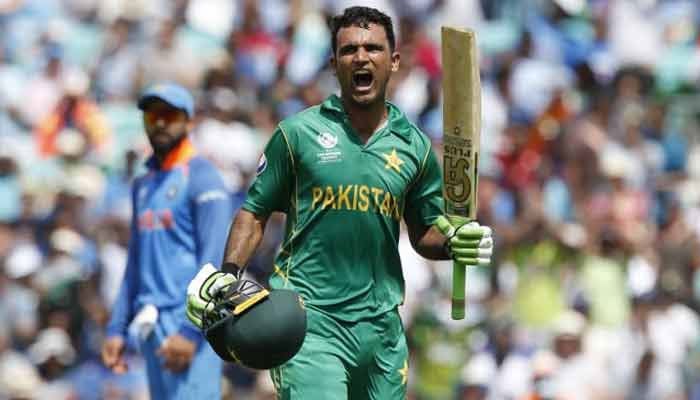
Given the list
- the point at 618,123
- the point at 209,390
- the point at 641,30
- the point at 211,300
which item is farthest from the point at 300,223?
the point at 641,30

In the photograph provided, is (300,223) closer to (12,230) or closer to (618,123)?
(12,230)

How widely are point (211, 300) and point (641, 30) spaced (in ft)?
31.0

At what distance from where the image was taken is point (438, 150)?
13.3 metres

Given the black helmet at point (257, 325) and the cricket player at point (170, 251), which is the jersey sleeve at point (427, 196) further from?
the cricket player at point (170, 251)

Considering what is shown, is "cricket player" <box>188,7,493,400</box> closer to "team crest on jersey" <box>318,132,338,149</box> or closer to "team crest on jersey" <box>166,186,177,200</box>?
"team crest on jersey" <box>318,132,338,149</box>

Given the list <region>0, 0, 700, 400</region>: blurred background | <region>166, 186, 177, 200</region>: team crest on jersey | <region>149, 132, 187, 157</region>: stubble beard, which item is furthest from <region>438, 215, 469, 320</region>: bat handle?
<region>0, 0, 700, 400</region>: blurred background

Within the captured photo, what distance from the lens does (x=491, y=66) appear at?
1455 centimetres

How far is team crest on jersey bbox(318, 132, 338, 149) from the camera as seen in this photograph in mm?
6820

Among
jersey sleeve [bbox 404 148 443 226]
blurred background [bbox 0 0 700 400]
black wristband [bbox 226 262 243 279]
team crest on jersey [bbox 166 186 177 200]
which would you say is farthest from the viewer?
blurred background [bbox 0 0 700 400]

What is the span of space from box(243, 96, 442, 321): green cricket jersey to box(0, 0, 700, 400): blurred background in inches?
186

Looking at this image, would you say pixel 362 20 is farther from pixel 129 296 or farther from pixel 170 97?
pixel 129 296

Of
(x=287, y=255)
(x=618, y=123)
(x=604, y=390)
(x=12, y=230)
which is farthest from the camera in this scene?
(x=618, y=123)

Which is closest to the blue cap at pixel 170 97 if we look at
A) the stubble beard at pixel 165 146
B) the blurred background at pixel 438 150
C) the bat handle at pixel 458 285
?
the stubble beard at pixel 165 146

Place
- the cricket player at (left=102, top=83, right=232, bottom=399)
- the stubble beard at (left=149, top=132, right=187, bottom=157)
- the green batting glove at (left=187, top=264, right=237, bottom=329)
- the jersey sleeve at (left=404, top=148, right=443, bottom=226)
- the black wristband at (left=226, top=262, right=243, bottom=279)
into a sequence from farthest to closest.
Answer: the stubble beard at (left=149, top=132, right=187, bottom=157)
the cricket player at (left=102, top=83, right=232, bottom=399)
the jersey sleeve at (left=404, top=148, right=443, bottom=226)
the black wristband at (left=226, top=262, right=243, bottom=279)
the green batting glove at (left=187, top=264, right=237, bottom=329)
